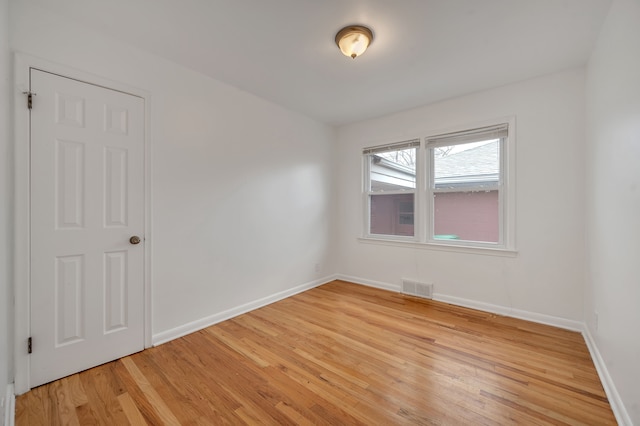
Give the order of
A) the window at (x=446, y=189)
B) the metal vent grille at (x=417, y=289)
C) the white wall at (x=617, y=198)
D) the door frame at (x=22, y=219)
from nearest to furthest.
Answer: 1. the white wall at (x=617, y=198)
2. the door frame at (x=22, y=219)
3. the window at (x=446, y=189)
4. the metal vent grille at (x=417, y=289)

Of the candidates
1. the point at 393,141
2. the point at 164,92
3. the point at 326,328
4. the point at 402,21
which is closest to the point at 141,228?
the point at 164,92

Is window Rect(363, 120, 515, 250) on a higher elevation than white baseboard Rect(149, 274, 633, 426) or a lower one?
higher

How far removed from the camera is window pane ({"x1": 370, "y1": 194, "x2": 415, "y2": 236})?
376cm

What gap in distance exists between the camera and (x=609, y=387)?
5.55 feet

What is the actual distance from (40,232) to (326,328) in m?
2.39

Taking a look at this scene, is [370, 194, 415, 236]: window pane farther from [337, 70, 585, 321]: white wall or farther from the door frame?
the door frame

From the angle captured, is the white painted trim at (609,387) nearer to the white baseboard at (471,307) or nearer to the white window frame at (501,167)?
the white baseboard at (471,307)

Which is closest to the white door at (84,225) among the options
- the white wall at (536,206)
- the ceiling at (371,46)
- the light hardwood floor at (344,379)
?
the light hardwood floor at (344,379)

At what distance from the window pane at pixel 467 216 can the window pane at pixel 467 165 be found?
0.44ft

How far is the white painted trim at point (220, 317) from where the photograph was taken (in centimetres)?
240

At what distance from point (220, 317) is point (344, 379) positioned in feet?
5.09

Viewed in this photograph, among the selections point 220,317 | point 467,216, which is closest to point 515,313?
point 467,216

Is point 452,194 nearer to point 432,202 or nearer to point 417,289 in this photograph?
point 432,202

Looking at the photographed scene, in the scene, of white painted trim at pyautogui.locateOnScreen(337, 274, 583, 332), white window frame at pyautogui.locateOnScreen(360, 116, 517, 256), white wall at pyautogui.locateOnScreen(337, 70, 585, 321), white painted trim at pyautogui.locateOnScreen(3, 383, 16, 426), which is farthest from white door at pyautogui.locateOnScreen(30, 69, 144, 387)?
white wall at pyautogui.locateOnScreen(337, 70, 585, 321)
